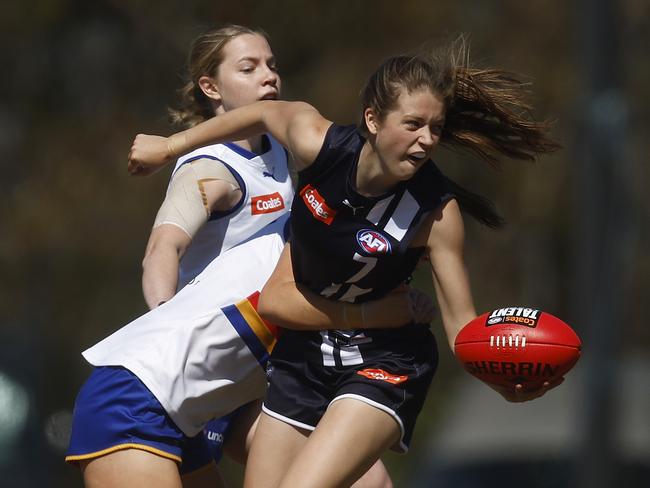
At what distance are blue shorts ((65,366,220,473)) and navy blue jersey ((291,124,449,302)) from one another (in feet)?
2.08

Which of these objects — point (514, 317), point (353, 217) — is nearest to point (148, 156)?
point (353, 217)

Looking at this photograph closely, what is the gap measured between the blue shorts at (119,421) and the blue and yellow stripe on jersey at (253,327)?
1.10 ft

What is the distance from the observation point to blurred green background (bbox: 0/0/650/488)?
13008 millimetres

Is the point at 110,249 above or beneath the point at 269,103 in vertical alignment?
beneath

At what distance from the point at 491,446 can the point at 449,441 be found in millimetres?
368

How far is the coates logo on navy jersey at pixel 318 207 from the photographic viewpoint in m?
3.84

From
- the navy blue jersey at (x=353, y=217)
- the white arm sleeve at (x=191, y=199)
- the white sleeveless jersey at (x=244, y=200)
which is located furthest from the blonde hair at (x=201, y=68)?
the navy blue jersey at (x=353, y=217)

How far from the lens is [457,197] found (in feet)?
13.1

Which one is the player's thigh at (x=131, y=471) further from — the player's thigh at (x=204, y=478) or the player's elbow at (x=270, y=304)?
the player's elbow at (x=270, y=304)

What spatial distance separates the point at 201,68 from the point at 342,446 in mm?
1387

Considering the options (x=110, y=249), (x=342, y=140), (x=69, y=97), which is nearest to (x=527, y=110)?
(x=342, y=140)

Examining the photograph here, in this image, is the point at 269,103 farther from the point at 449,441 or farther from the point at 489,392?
the point at 489,392

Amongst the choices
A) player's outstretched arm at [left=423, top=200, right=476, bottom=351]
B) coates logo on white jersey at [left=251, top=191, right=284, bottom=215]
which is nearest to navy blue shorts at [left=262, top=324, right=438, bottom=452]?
player's outstretched arm at [left=423, top=200, right=476, bottom=351]

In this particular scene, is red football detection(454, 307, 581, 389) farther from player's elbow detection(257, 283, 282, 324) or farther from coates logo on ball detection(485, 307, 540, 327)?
player's elbow detection(257, 283, 282, 324)
